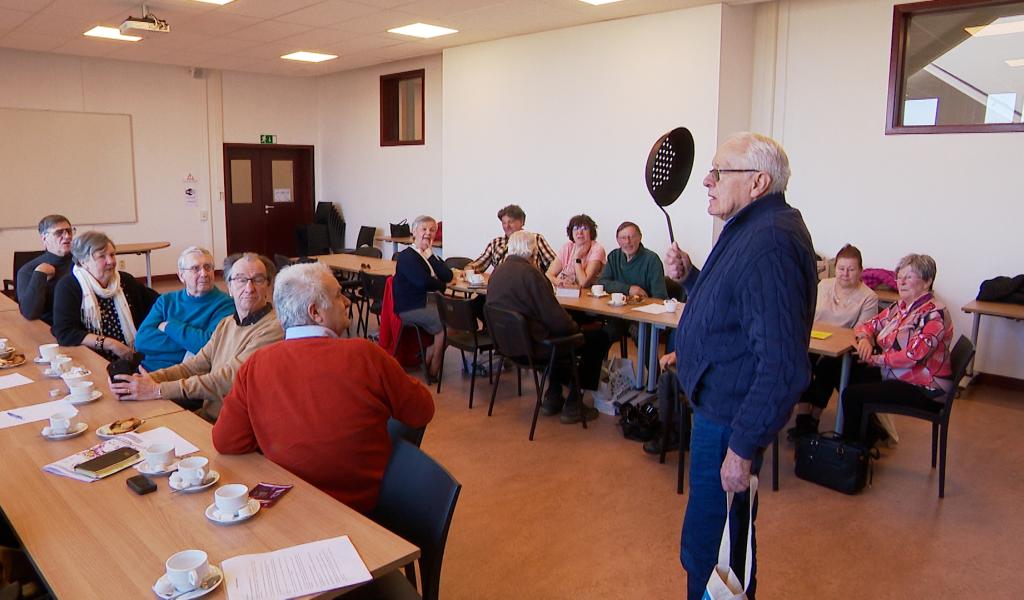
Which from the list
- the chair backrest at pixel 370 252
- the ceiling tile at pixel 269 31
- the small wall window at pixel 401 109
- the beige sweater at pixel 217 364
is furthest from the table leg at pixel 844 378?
the small wall window at pixel 401 109

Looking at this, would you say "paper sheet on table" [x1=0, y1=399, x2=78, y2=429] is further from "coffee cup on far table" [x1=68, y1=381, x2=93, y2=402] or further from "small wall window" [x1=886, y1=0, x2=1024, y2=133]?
"small wall window" [x1=886, y1=0, x2=1024, y2=133]

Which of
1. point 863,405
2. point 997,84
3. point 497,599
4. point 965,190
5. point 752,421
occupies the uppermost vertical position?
point 997,84

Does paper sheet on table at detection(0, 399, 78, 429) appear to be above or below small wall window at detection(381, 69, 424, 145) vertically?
below

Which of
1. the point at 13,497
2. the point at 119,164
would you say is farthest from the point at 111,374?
the point at 119,164

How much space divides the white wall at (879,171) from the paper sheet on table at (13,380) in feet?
17.7

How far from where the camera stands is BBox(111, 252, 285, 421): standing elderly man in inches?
106

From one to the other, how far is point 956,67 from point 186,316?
535cm

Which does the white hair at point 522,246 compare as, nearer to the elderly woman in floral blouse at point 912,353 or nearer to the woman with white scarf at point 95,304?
the elderly woman in floral blouse at point 912,353

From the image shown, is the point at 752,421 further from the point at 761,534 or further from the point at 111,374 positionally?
the point at 111,374

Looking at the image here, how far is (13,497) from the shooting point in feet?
5.87

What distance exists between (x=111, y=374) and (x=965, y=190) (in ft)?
17.8

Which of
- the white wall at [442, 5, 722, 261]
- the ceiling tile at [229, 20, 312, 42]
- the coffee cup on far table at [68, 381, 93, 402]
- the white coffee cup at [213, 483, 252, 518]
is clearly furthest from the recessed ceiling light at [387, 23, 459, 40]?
the white coffee cup at [213, 483, 252, 518]

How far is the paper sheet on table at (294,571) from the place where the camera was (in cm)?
139

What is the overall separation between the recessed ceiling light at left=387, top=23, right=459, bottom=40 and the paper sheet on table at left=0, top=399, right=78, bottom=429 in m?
5.26
